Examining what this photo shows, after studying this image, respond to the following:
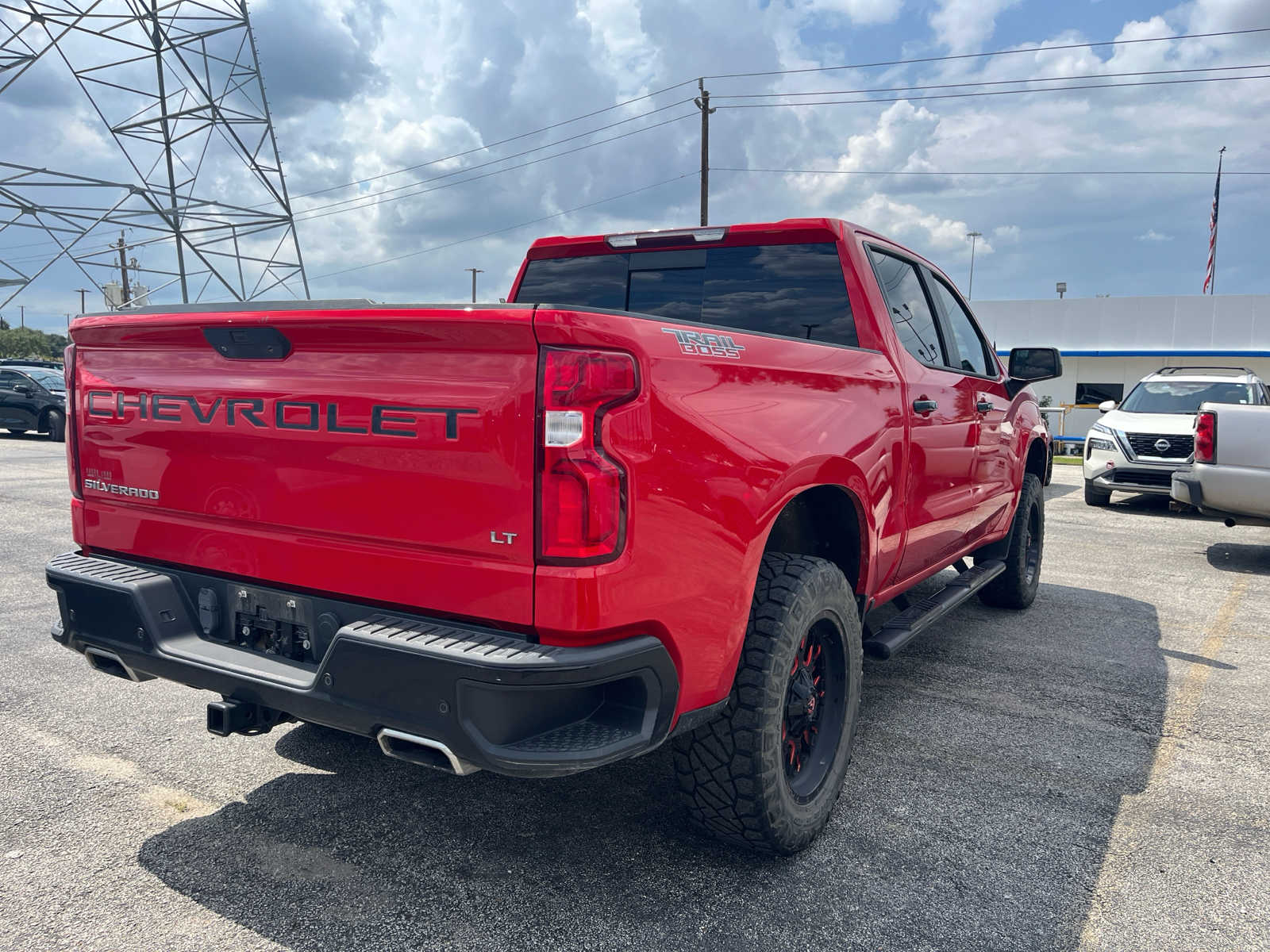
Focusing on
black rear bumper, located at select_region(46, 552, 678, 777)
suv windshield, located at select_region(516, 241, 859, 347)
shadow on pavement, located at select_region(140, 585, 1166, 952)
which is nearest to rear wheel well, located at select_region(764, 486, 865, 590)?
suv windshield, located at select_region(516, 241, 859, 347)

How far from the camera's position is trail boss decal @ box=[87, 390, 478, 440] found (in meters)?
2.21

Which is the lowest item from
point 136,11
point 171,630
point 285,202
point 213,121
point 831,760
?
point 831,760

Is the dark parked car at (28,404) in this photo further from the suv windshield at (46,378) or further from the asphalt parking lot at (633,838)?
the asphalt parking lot at (633,838)

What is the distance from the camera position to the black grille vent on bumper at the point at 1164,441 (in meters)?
10.7

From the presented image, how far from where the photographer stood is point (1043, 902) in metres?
2.61

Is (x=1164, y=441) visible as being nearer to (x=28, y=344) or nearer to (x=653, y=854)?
(x=653, y=854)

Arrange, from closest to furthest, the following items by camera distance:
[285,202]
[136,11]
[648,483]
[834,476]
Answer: [648,483] < [834,476] < [136,11] < [285,202]

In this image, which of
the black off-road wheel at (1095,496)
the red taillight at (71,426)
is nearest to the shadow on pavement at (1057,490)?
the black off-road wheel at (1095,496)

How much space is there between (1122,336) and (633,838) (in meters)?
33.9

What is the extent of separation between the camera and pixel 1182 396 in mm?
11711

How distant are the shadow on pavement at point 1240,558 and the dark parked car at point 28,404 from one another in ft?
67.3

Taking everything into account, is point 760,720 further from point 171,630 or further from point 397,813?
point 171,630

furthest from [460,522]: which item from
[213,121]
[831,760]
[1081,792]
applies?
[213,121]

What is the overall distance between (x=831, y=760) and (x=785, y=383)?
1.26 meters
